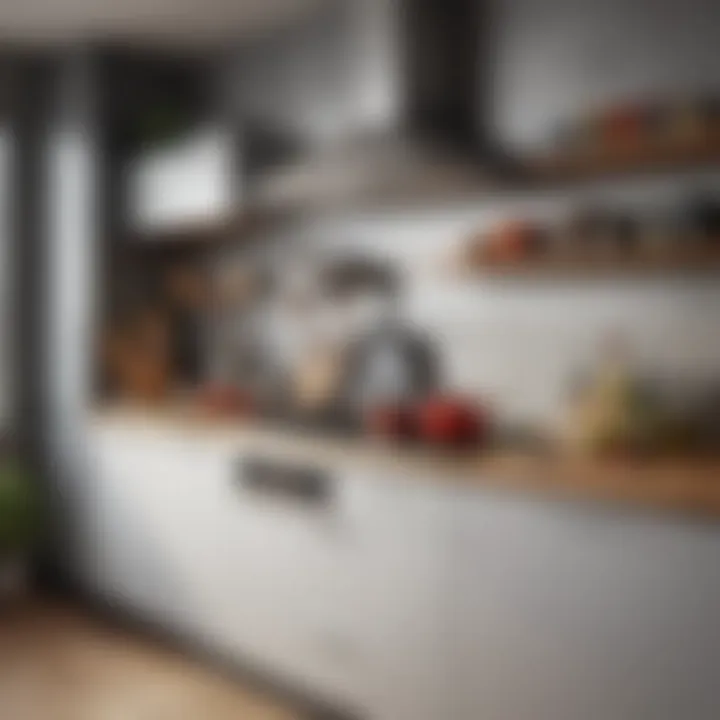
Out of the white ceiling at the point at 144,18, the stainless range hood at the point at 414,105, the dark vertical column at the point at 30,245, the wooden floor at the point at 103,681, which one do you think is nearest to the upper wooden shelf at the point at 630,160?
the stainless range hood at the point at 414,105

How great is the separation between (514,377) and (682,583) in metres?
1.32

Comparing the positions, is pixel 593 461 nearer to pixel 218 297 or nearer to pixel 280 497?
pixel 280 497

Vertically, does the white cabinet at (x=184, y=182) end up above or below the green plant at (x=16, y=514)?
above

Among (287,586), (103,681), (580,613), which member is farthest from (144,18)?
(580,613)

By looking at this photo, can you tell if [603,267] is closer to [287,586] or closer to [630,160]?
[630,160]

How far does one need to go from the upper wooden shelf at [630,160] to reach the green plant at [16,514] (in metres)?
2.32

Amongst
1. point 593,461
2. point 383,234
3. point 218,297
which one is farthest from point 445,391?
point 218,297

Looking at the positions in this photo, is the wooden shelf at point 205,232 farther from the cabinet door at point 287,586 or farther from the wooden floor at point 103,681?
the wooden floor at point 103,681

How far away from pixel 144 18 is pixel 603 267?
1.96 m

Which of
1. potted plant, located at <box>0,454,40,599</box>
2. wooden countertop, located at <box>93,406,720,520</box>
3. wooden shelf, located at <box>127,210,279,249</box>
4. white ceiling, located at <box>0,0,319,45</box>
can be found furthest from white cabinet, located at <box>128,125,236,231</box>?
potted plant, located at <box>0,454,40,599</box>

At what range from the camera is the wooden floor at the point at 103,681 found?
3082mm

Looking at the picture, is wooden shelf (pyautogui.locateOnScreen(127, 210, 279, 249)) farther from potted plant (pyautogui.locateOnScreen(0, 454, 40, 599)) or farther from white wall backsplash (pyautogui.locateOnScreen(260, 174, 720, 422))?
potted plant (pyautogui.locateOnScreen(0, 454, 40, 599))

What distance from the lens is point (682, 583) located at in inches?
84.2

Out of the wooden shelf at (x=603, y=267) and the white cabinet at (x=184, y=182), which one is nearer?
the wooden shelf at (x=603, y=267)
